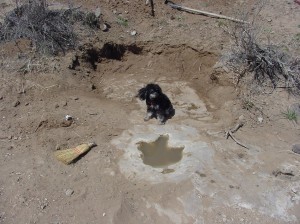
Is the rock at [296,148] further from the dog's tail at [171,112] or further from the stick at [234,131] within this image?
the dog's tail at [171,112]

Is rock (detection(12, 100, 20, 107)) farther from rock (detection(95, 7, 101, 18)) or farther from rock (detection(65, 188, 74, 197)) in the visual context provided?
rock (detection(95, 7, 101, 18))

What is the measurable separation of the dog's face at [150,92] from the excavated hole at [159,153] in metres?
0.71

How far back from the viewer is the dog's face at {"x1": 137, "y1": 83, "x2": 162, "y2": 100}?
672 centimetres

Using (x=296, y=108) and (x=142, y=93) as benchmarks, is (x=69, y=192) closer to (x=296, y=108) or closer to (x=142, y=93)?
(x=142, y=93)

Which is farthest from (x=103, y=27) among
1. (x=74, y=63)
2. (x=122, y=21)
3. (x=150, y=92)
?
(x=150, y=92)

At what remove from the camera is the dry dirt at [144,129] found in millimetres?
5277

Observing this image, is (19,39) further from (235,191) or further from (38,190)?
(235,191)

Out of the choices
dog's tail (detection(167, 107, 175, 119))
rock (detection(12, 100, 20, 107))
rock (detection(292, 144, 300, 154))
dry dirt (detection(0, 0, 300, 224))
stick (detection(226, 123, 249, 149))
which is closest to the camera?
dry dirt (detection(0, 0, 300, 224))

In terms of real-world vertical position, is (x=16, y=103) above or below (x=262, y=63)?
below

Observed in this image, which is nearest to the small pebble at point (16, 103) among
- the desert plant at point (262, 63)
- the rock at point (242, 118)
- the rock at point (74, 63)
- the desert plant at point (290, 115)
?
the rock at point (74, 63)

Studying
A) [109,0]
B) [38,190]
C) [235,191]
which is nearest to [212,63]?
[109,0]

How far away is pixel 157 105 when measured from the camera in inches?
268

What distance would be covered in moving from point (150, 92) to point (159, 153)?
3.62 ft

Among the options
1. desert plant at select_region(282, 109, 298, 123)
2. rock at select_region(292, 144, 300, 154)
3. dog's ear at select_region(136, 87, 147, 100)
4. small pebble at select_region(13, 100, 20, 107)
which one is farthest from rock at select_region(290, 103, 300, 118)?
small pebble at select_region(13, 100, 20, 107)
